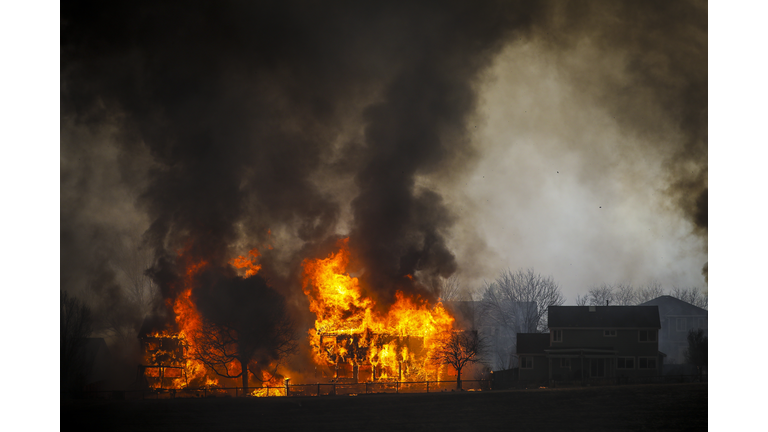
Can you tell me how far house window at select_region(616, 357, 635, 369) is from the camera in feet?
104

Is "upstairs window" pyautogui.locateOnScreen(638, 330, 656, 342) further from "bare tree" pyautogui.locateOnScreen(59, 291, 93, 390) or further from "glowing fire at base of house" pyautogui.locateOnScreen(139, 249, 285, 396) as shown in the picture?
"bare tree" pyautogui.locateOnScreen(59, 291, 93, 390)

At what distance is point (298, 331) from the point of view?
33.4m

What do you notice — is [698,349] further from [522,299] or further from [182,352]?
[182,352]

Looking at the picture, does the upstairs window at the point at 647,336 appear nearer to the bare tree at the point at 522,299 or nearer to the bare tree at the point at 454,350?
the bare tree at the point at 454,350

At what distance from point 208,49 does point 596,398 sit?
28194 mm

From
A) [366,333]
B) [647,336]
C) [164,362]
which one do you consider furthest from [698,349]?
[164,362]

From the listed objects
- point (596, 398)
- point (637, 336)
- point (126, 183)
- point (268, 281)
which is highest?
point (126, 183)

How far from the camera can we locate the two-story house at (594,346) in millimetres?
31484

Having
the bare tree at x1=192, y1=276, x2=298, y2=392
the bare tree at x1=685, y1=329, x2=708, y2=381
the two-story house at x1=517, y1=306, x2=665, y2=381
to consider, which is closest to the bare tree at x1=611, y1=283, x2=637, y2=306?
the bare tree at x1=685, y1=329, x2=708, y2=381

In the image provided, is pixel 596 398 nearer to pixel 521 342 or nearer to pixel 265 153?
pixel 521 342

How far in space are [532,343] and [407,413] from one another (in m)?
10.9

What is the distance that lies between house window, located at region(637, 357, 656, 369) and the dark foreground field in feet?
15.7

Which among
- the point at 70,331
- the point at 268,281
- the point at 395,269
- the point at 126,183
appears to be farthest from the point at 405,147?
the point at 70,331

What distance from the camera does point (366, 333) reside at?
30609 mm
